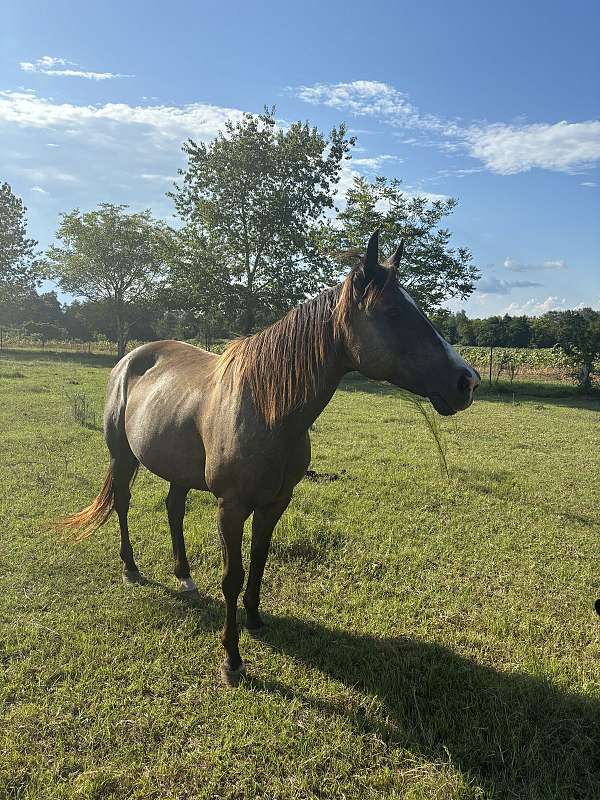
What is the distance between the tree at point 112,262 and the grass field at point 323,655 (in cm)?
2815

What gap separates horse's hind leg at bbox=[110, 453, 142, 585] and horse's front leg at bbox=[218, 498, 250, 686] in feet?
4.73

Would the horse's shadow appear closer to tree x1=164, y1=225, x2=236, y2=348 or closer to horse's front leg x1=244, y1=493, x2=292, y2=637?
horse's front leg x1=244, y1=493, x2=292, y2=637

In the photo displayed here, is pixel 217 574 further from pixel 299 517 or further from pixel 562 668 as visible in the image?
pixel 562 668

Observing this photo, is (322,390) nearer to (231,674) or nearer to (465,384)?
(465,384)

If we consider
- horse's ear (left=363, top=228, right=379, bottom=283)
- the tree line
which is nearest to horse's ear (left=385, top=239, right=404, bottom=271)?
horse's ear (left=363, top=228, right=379, bottom=283)

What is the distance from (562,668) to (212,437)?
2.67 meters

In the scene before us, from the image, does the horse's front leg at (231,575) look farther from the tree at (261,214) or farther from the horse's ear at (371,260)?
the tree at (261,214)

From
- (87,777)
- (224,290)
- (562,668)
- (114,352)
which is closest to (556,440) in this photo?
(562,668)

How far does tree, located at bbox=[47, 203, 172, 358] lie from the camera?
31375 mm

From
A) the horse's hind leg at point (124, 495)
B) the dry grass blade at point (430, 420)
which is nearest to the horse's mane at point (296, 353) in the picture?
the dry grass blade at point (430, 420)

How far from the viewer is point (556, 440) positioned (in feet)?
33.8

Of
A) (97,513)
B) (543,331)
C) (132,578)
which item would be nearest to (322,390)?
(132,578)

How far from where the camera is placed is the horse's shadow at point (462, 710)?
222 centimetres

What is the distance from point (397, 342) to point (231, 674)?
2204 mm
